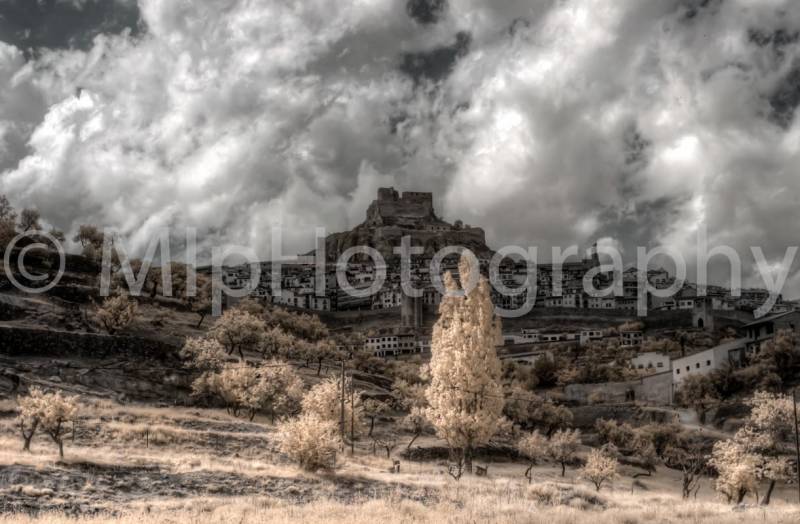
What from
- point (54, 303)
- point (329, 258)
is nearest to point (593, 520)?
point (54, 303)

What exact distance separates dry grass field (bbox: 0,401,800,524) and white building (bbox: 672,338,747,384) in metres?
40.1

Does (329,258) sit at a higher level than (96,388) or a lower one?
higher

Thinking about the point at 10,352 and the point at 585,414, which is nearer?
the point at 10,352

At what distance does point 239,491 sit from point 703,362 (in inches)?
2109

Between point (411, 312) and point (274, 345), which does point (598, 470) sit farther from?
point (411, 312)

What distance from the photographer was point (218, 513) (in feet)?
61.7

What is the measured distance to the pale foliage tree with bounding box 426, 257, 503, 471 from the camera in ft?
103

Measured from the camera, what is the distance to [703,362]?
6625 centimetres

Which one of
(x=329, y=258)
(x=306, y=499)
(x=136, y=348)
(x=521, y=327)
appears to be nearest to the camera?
(x=306, y=499)

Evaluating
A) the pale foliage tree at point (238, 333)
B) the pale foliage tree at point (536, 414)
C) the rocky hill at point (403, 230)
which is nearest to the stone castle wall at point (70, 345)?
the pale foliage tree at point (238, 333)

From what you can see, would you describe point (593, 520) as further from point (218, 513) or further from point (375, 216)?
point (375, 216)

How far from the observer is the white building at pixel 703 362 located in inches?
2594

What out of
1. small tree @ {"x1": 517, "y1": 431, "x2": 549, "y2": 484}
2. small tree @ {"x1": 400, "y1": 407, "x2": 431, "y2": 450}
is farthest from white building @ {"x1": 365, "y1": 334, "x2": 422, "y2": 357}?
small tree @ {"x1": 517, "y1": 431, "x2": 549, "y2": 484}

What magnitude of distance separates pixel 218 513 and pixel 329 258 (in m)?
149
